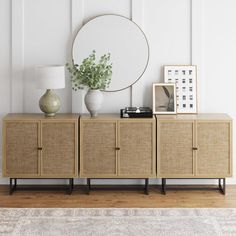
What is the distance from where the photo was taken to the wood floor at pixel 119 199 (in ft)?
20.0

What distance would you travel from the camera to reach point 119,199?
6.32 meters

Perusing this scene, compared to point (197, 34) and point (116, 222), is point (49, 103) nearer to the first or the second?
point (116, 222)

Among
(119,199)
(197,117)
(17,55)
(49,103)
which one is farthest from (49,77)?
(197,117)

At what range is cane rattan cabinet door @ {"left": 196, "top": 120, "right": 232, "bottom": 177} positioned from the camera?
6.41 m

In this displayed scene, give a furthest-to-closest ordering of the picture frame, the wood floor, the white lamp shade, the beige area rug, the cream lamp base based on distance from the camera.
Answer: the picture frame < the cream lamp base < the white lamp shade < the wood floor < the beige area rug

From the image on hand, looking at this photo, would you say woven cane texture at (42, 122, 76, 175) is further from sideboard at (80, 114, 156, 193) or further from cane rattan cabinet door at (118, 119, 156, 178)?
cane rattan cabinet door at (118, 119, 156, 178)

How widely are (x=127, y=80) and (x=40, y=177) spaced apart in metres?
1.26

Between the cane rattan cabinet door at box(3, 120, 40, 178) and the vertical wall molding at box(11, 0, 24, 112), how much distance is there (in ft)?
1.40

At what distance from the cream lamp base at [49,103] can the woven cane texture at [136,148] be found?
646 mm

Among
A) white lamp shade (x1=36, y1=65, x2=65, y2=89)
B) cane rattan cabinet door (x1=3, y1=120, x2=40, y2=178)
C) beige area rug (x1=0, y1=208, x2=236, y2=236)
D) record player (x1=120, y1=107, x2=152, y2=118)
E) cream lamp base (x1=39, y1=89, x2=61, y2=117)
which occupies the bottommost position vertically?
beige area rug (x1=0, y1=208, x2=236, y2=236)

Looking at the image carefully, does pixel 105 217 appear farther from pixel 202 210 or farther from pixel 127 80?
pixel 127 80

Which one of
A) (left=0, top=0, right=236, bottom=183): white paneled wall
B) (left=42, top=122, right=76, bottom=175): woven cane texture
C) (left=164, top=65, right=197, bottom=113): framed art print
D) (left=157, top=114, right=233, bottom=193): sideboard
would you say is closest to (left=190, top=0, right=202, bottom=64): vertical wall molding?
(left=0, top=0, right=236, bottom=183): white paneled wall

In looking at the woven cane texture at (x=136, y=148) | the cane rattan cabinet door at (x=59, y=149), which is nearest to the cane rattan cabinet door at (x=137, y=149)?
the woven cane texture at (x=136, y=148)

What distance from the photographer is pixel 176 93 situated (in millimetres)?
6691
